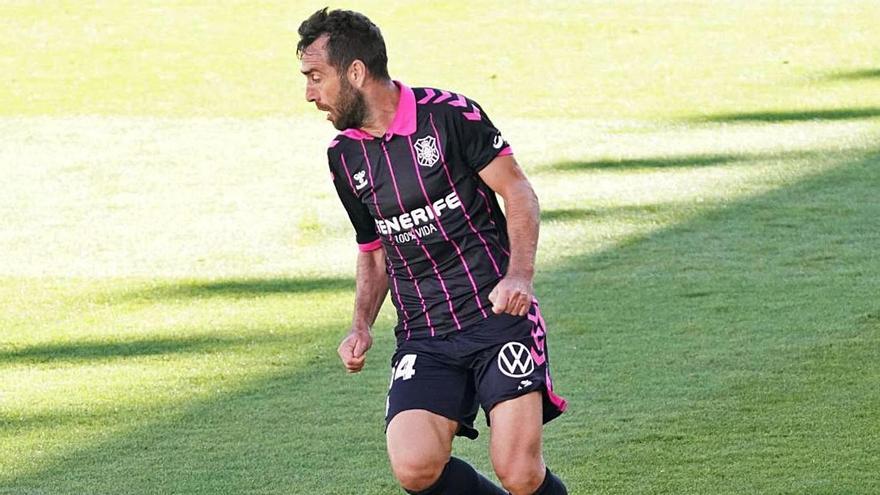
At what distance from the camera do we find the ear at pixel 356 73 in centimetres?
514

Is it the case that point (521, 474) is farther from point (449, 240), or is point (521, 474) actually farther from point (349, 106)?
point (349, 106)

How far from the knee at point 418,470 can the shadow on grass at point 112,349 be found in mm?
3369

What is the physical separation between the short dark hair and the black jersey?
0.53 feet

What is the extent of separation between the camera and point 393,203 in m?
5.21

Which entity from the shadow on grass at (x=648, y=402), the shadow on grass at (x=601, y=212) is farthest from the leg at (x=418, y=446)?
the shadow on grass at (x=601, y=212)

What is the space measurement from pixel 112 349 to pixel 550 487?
3.73 m

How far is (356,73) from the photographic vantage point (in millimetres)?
5152

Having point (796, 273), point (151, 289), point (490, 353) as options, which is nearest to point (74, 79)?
point (151, 289)

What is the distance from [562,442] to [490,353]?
1549 millimetres

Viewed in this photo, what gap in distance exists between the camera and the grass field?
261 inches

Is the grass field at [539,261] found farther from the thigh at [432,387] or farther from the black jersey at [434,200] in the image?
the black jersey at [434,200]

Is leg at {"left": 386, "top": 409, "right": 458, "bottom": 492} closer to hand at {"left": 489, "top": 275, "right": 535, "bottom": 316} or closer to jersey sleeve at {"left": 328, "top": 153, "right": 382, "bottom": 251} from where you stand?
hand at {"left": 489, "top": 275, "right": 535, "bottom": 316}

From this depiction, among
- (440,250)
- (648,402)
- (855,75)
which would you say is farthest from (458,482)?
(855,75)

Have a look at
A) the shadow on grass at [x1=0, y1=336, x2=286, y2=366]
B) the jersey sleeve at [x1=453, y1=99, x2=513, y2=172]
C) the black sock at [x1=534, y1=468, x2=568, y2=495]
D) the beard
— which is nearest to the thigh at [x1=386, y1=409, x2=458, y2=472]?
the black sock at [x1=534, y1=468, x2=568, y2=495]
